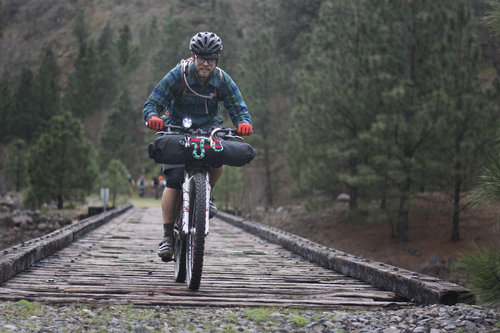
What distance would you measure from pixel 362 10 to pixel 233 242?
16.5 metres

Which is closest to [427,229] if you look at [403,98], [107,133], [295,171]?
[403,98]

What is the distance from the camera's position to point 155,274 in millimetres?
5320

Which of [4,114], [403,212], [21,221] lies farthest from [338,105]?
[4,114]

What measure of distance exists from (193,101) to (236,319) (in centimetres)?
214

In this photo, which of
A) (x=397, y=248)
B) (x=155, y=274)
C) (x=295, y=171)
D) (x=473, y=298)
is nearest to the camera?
(x=473, y=298)

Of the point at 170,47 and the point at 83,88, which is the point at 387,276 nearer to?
the point at 170,47

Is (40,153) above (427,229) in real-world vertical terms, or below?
above

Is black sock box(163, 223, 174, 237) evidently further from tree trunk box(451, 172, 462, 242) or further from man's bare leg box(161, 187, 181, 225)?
tree trunk box(451, 172, 462, 242)

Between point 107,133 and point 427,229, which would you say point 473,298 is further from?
point 107,133

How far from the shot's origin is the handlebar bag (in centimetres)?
440

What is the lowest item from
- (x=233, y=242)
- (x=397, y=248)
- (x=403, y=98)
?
(x=397, y=248)

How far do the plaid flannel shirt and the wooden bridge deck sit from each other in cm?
145

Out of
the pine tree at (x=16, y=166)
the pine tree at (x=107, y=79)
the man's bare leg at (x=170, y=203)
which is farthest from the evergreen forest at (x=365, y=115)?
the pine tree at (x=107, y=79)

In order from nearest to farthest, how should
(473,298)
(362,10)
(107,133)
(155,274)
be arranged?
(473,298) < (155,274) < (362,10) < (107,133)
